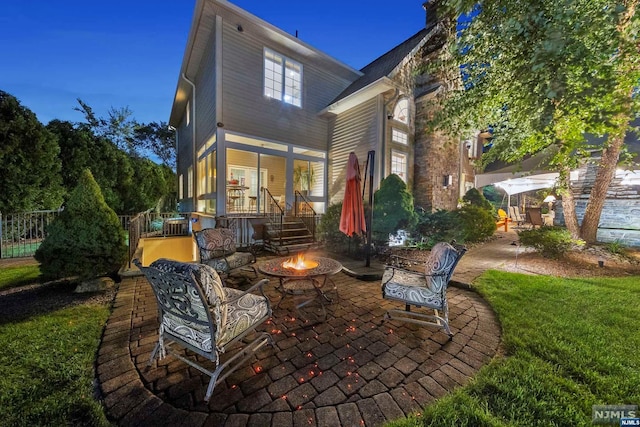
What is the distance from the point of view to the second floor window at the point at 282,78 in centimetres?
902

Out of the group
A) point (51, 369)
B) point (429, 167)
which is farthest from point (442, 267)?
point (429, 167)

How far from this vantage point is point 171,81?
79.9 metres

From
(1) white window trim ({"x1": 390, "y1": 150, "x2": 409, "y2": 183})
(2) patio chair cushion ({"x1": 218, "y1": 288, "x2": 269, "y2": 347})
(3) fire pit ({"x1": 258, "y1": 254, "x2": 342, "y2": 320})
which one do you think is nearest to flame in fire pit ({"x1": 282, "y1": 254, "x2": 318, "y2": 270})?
(3) fire pit ({"x1": 258, "y1": 254, "x2": 342, "y2": 320})

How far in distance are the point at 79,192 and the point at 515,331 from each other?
7031mm

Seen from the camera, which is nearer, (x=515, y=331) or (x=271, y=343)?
(x=271, y=343)

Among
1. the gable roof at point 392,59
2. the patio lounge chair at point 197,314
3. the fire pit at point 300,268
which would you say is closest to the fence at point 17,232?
the fire pit at point 300,268

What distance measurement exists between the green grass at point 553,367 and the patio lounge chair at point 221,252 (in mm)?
3656

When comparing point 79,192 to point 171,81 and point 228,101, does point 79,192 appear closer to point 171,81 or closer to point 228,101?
point 228,101

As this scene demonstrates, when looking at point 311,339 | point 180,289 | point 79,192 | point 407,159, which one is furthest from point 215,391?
point 407,159

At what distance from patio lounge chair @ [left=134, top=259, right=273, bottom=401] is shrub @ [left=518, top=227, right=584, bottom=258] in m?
7.97

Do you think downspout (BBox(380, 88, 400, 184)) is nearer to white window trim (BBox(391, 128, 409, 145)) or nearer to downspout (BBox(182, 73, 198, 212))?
white window trim (BBox(391, 128, 409, 145))

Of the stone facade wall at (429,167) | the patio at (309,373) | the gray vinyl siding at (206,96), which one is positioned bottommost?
the patio at (309,373)

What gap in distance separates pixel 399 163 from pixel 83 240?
9976 millimetres

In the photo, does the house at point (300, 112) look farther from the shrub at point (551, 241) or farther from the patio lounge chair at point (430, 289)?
the patio lounge chair at point (430, 289)
